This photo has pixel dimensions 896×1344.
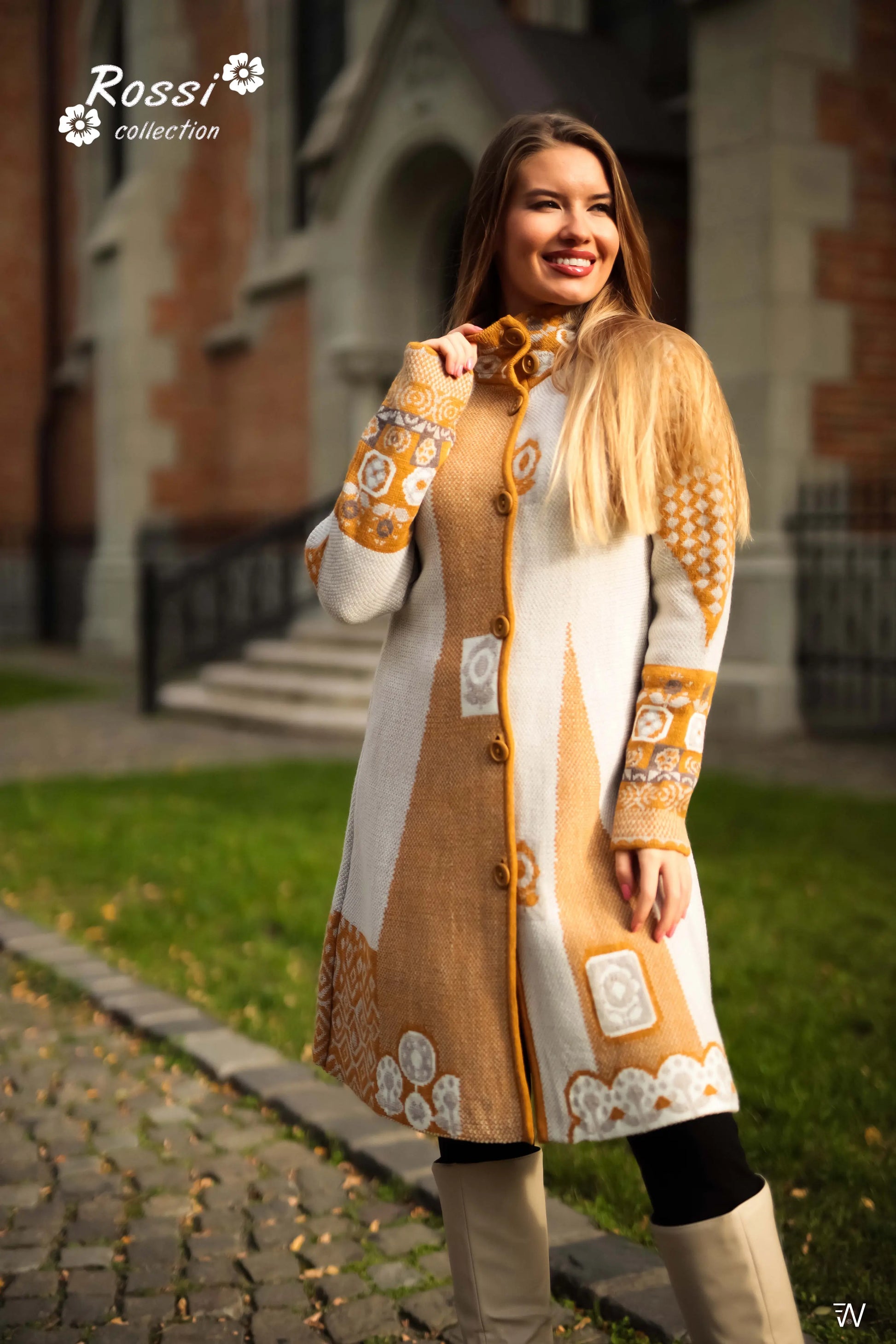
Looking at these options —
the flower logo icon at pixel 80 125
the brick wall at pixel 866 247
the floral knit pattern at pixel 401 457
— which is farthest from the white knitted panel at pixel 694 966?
the brick wall at pixel 866 247

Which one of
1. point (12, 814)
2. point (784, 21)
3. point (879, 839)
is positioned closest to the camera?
point (879, 839)

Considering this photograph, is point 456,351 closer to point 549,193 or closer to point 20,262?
point 549,193

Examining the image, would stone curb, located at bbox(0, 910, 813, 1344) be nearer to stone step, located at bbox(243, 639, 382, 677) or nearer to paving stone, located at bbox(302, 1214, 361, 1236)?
paving stone, located at bbox(302, 1214, 361, 1236)

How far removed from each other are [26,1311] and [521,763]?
155 cm

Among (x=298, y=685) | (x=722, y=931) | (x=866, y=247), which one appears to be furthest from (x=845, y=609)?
(x=722, y=931)

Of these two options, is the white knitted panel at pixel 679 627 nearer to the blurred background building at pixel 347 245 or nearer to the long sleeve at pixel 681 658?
the long sleeve at pixel 681 658

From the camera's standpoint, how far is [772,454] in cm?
961

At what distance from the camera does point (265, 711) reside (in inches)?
418

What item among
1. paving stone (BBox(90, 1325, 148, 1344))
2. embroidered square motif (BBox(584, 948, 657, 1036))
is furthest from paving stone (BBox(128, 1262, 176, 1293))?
embroidered square motif (BBox(584, 948, 657, 1036))

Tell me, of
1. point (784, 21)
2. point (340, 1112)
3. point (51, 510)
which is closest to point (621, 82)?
point (784, 21)

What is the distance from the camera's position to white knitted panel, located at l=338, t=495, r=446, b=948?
1811 mm

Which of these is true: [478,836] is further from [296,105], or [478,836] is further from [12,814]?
[296,105]

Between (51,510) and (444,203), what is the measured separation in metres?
10.7

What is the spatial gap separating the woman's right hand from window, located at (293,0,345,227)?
14944 mm
